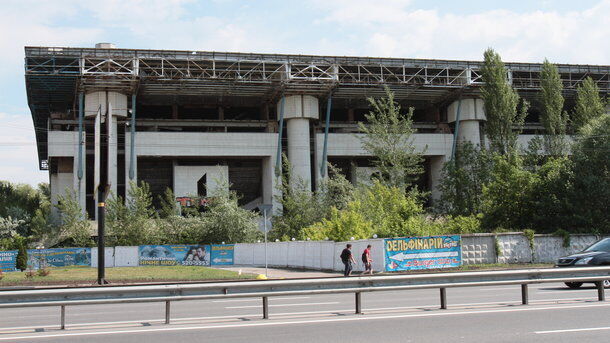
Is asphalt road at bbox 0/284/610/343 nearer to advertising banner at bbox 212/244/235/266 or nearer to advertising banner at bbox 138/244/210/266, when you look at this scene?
advertising banner at bbox 138/244/210/266

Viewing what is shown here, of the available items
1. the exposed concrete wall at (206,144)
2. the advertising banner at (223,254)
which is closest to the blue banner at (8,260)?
the advertising banner at (223,254)

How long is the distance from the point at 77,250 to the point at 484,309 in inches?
1599

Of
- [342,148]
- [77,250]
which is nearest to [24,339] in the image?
[77,250]

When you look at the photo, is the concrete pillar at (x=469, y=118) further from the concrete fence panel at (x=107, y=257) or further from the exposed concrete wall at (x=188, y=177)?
the concrete fence panel at (x=107, y=257)

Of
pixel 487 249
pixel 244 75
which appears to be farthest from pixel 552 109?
pixel 487 249

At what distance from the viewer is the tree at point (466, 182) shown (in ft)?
192

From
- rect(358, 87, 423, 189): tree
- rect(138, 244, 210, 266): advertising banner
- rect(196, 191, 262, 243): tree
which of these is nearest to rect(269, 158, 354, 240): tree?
rect(196, 191, 262, 243): tree

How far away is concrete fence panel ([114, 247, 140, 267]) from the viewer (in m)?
47.8

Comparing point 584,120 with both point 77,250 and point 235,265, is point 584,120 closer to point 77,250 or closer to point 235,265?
point 235,265

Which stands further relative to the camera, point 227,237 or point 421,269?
point 227,237

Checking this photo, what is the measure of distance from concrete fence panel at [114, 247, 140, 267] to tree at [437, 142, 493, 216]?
2980 cm

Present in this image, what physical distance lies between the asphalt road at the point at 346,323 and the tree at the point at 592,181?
22.3 m

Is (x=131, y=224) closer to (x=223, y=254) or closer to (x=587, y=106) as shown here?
(x=223, y=254)

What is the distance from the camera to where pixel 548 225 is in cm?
3666
